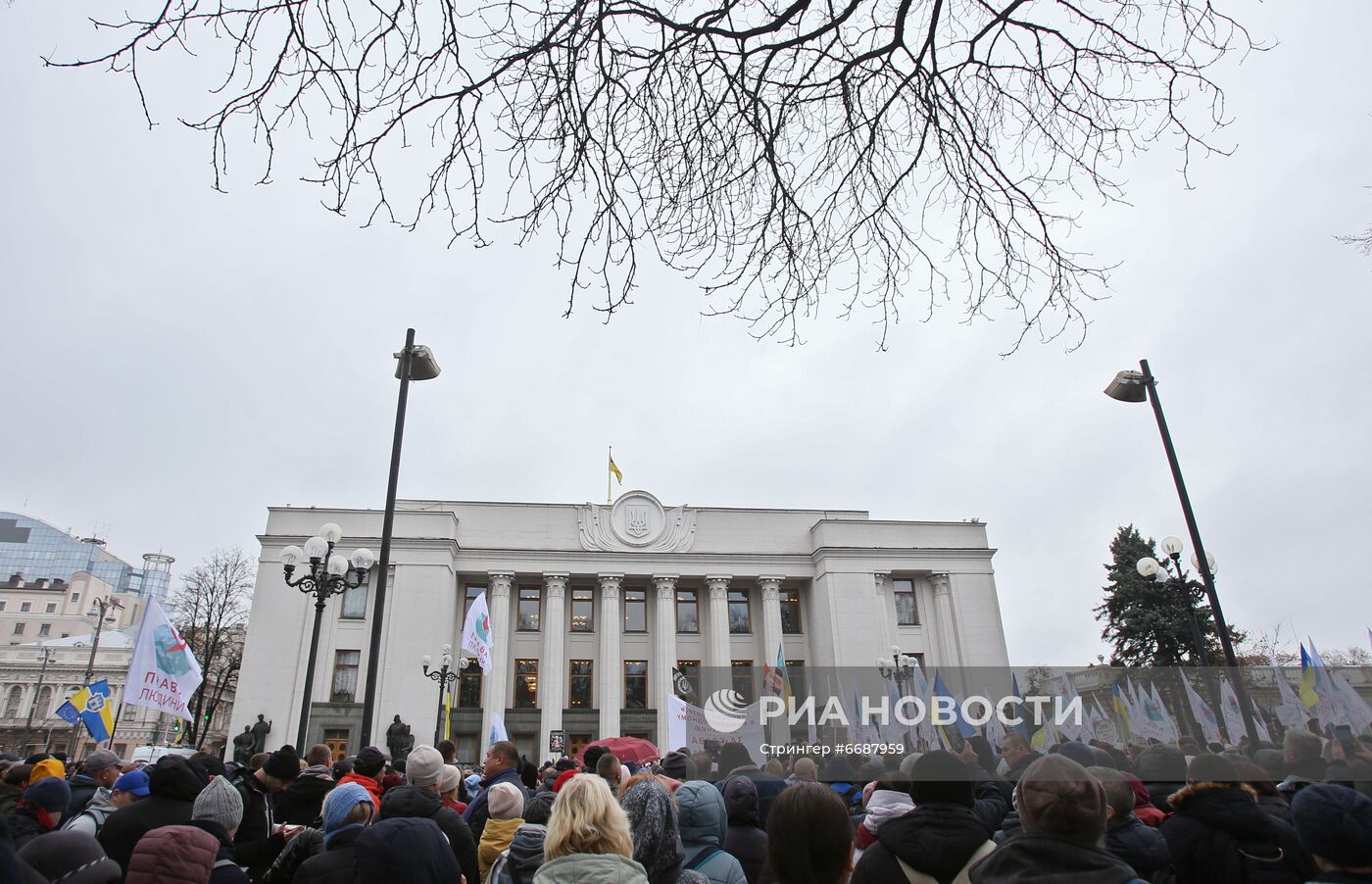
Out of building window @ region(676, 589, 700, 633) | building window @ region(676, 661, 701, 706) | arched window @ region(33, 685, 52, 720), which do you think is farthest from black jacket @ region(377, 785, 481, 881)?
arched window @ region(33, 685, 52, 720)

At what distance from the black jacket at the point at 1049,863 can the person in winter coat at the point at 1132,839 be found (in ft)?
6.03

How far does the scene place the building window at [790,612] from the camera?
126 feet

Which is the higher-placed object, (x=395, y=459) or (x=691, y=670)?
(x=395, y=459)

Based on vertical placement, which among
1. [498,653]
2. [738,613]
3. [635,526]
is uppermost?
[635,526]

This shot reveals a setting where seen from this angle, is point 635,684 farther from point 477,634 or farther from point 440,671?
point 477,634


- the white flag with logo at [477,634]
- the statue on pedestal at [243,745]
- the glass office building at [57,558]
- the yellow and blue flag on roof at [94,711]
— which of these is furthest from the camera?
the glass office building at [57,558]

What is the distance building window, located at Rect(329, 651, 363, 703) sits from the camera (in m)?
33.2

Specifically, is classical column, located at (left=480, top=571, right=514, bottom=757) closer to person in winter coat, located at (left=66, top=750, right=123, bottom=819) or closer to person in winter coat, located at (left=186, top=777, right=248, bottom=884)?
person in winter coat, located at (left=66, top=750, right=123, bottom=819)

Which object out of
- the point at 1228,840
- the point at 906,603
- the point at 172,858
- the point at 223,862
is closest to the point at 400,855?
the point at 172,858

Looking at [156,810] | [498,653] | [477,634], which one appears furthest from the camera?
Result: [498,653]

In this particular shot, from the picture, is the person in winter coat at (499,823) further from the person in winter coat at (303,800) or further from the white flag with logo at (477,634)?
the white flag with logo at (477,634)

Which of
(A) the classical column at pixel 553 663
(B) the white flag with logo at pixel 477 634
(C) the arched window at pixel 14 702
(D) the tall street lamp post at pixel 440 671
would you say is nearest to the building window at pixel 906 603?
(A) the classical column at pixel 553 663

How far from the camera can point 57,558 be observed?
119 meters

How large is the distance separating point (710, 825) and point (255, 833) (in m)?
3.19
